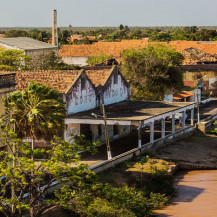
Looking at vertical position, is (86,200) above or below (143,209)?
above

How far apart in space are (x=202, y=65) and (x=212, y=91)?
432 centimetres

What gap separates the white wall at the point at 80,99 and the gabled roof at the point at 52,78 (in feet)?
1.80

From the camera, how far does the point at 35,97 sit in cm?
2364

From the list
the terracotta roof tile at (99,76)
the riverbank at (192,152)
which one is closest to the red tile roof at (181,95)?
the riverbank at (192,152)

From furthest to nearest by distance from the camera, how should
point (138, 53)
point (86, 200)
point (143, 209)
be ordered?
point (138, 53)
point (143, 209)
point (86, 200)

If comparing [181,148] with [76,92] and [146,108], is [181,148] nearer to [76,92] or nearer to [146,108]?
[146,108]

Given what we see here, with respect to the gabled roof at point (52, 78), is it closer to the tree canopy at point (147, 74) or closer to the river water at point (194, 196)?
the river water at point (194, 196)

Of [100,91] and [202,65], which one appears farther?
[202,65]

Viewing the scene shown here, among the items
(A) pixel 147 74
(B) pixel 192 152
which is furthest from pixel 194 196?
(A) pixel 147 74

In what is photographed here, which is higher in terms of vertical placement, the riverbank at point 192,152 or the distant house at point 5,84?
the distant house at point 5,84

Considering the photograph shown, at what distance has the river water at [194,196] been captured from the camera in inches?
1033

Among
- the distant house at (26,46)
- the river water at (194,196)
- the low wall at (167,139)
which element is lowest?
the river water at (194,196)

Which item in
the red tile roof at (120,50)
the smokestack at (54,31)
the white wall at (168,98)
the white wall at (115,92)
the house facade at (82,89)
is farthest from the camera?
the smokestack at (54,31)

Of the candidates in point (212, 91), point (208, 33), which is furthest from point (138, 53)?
point (208, 33)
